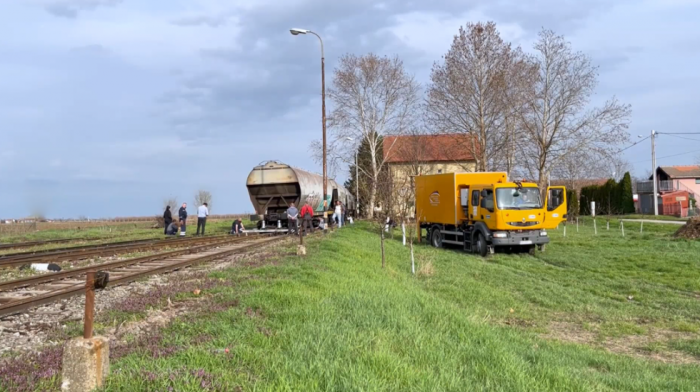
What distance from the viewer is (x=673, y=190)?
69.9 meters

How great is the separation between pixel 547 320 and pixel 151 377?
797 cm

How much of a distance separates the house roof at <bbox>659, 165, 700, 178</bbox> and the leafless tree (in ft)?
164

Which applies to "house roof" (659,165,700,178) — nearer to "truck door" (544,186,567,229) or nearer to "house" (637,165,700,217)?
"house" (637,165,700,217)

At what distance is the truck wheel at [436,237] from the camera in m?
24.8

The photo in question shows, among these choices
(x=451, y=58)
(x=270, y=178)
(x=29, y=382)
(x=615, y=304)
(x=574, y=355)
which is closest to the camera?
(x=29, y=382)

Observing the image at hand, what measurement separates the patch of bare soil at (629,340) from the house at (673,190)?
4718 cm

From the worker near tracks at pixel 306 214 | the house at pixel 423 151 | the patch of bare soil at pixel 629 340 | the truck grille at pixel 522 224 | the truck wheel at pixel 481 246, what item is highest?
the house at pixel 423 151

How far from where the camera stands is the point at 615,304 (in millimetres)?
11648

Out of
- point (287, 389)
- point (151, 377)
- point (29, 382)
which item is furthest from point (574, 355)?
point (29, 382)

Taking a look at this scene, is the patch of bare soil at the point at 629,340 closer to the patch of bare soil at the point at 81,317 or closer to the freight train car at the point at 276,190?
the patch of bare soil at the point at 81,317

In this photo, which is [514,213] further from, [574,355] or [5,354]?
[5,354]

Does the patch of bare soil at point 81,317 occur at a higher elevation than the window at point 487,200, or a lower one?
lower

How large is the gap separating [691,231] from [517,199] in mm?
10259

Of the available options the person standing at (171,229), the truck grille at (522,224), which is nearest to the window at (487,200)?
the truck grille at (522,224)
